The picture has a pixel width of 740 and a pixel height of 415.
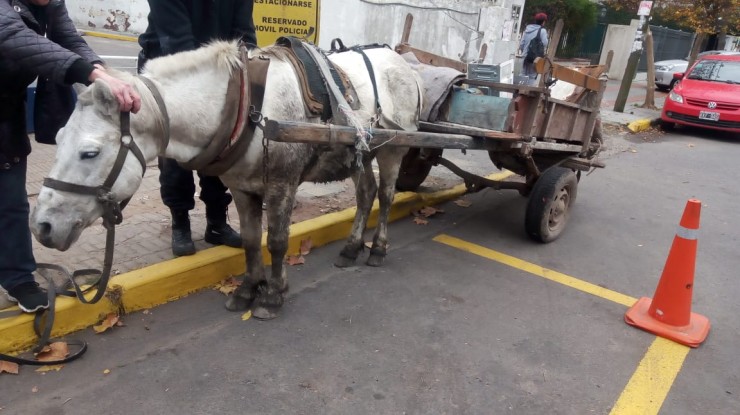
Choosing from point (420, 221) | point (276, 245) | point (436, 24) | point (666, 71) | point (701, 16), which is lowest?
point (420, 221)

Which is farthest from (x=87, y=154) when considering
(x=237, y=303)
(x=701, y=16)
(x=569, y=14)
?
(x=569, y=14)

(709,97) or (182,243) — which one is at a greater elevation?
(709,97)

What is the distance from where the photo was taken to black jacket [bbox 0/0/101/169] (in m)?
2.32

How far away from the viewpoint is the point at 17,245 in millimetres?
2863

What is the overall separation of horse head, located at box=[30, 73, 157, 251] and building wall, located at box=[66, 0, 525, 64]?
726 centimetres

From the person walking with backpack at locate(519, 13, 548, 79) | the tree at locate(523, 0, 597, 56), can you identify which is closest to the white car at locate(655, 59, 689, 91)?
the tree at locate(523, 0, 597, 56)

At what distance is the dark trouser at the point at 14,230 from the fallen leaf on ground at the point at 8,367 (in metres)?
0.41

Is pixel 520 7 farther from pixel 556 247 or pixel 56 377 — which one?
pixel 56 377

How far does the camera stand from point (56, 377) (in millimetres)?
2752

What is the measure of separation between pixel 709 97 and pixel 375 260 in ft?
33.8

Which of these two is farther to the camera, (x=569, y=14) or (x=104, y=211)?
(x=569, y=14)

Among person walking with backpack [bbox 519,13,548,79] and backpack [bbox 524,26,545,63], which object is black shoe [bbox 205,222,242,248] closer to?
person walking with backpack [bbox 519,13,548,79]

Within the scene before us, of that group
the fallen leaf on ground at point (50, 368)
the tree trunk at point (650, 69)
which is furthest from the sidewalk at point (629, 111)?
the fallen leaf on ground at point (50, 368)

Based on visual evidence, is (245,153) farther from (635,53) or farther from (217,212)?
(635,53)
